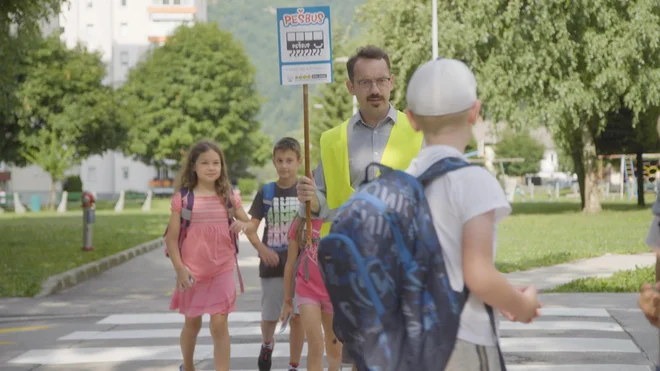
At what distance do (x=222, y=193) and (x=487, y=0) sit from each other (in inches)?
1083

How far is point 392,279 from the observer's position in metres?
3.19

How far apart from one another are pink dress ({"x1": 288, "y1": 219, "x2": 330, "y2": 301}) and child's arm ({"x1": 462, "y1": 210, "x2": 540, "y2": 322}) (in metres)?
3.20

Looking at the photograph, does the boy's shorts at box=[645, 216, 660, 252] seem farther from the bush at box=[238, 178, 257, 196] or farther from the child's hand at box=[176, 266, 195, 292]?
the bush at box=[238, 178, 257, 196]

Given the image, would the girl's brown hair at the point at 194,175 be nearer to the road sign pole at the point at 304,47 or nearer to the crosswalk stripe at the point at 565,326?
the road sign pole at the point at 304,47

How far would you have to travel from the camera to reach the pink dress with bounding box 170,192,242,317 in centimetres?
714

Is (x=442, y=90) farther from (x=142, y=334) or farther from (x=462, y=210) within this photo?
(x=142, y=334)

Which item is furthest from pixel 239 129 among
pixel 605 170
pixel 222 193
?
pixel 222 193

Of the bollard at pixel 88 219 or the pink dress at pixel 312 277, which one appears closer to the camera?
the pink dress at pixel 312 277

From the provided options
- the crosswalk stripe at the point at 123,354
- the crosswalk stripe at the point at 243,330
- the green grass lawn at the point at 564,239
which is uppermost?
the crosswalk stripe at the point at 123,354

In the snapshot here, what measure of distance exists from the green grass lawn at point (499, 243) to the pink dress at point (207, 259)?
25.0 ft

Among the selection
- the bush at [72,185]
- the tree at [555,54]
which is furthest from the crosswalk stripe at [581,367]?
the bush at [72,185]

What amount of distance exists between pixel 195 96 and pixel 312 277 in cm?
7739

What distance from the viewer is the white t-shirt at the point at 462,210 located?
3238 mm

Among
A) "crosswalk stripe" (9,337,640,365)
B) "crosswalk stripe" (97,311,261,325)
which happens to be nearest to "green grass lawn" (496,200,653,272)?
"crosswalk stripe" (97,311,261,325)
